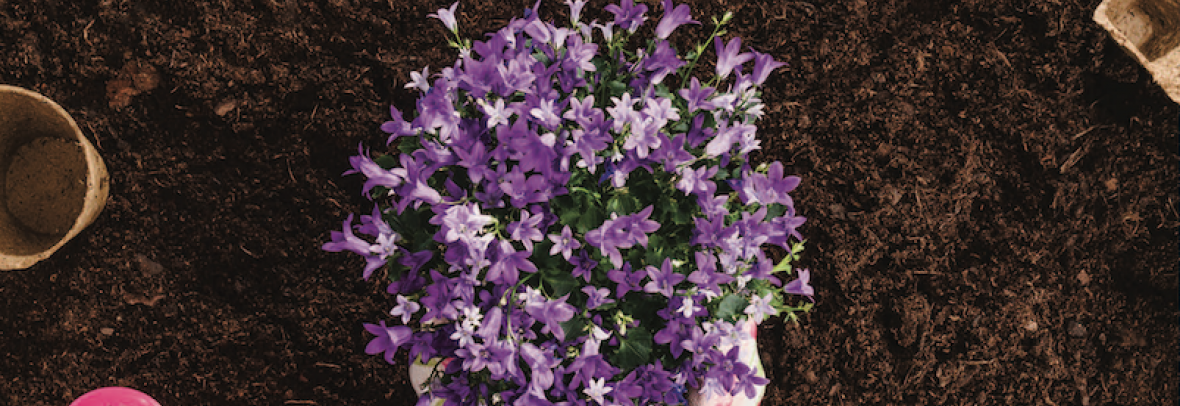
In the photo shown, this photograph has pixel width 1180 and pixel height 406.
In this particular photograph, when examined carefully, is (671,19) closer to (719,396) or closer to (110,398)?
(719,396)

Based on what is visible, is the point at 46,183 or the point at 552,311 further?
the point at 46,183

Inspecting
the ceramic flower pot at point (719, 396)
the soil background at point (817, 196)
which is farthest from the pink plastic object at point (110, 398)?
the ceramic flower pot at point (719, 396)

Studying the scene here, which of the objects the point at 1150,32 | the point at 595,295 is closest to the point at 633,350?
the point at 595,295

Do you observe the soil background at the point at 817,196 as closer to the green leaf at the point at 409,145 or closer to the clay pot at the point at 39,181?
the clay pot at the point at 39,181

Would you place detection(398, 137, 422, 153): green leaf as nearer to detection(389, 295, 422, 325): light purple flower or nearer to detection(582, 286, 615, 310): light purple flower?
detection(389, 295, 422, 325): light purple flower

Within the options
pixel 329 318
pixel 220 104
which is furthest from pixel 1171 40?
pixel 220 104

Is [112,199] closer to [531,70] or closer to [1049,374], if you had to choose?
[531,70]
